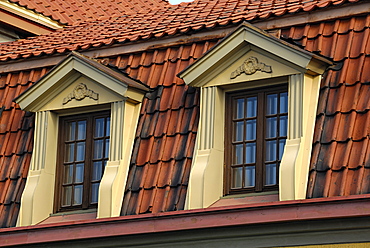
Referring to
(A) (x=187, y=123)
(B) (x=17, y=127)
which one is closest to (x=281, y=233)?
(A) (x=187, y=123)

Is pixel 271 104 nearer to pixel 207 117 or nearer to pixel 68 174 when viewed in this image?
pixel 207 117

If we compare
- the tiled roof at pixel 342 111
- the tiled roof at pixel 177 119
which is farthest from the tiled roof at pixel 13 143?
the tiled roof at pixel 342 111

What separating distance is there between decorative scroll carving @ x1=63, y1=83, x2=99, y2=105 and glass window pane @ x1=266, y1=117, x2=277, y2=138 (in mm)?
2660

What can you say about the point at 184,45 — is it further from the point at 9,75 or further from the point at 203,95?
the point at 9,75

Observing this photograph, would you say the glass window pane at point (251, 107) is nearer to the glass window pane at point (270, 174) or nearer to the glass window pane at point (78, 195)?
the glass window pane at point (270, 174)

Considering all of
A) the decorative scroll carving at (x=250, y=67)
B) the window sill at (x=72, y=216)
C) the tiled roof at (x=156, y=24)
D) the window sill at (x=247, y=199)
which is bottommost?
the window sill at (x=72, y=216)

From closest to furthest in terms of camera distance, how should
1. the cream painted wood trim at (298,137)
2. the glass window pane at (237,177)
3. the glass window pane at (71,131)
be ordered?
the cream painted wood trim at (298,137) → the glass window pane at (237,177) → the glass window pane at (71,131)

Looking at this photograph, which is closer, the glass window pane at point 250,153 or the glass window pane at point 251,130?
the glass window pane at point 250,153

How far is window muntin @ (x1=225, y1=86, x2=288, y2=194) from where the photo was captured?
13.2m

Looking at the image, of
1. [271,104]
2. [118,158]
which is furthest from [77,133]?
[271,104]

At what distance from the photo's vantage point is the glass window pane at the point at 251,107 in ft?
44.4

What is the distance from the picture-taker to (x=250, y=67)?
13.5 meters

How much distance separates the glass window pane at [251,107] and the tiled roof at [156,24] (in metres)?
1.22

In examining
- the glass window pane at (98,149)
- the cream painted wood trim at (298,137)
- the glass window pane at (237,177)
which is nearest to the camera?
the cream painted wood trim at (298,137)
